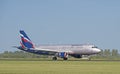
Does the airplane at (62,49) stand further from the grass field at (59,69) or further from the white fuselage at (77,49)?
the grass field at (59,69)

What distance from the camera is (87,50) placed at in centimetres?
11631

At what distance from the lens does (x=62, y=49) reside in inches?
4820

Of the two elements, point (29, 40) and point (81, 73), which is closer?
point (81, 73)

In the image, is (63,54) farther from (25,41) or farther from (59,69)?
(59,69)

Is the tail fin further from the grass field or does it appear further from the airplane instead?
the grass field

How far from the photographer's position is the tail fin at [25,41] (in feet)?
427

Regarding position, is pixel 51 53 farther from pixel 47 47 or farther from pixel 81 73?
pixel 81 73

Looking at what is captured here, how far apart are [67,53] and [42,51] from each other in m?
8.38

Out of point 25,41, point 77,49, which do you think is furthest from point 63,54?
point 25,41

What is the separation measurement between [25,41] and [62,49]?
15.0 metres

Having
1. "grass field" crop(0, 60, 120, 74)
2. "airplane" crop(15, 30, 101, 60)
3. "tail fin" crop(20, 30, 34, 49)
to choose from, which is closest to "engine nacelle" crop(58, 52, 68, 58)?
"airplane" crop(15, 30, 101, 60)

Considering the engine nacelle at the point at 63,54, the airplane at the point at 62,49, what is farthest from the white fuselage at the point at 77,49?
the engine nacelle at the point at 63,54

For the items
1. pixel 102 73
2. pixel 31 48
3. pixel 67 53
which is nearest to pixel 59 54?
pixel 67 53

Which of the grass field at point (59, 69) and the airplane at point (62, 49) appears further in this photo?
the airplane at point (62, 49)
